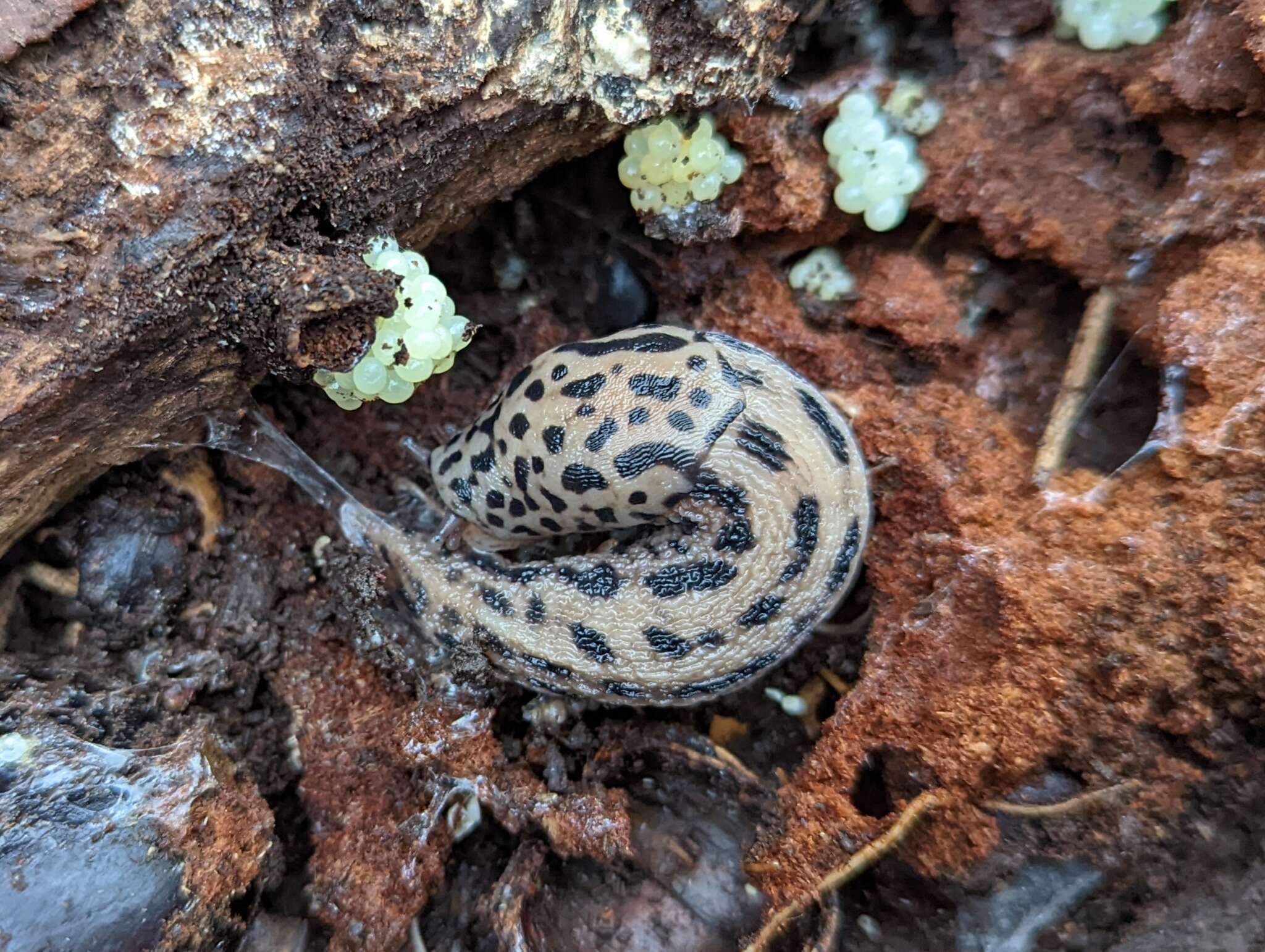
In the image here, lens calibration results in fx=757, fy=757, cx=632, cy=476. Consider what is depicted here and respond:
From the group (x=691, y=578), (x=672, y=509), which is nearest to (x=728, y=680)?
(x=691, y=578)

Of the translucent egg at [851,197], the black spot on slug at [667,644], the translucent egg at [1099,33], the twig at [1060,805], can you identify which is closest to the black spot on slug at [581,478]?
the black spot on slug at [667,644]

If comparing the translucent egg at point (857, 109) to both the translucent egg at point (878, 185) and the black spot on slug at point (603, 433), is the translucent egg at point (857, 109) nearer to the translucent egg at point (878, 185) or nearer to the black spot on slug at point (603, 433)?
the translucent egg at point (878, 185)

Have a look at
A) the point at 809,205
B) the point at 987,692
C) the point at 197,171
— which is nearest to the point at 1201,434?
the point at 987,692

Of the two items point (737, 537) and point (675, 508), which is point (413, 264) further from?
point (737, 537)

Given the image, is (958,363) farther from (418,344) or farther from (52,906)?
(52,906)

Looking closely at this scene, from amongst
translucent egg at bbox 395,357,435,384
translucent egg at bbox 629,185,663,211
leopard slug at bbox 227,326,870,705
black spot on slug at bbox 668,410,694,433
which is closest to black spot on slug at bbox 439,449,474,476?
leopard slug at bbox 227,326,870,705

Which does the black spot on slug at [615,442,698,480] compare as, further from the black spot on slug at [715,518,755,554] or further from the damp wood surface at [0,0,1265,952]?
the damp wood surface at [0,0,1265,952]
